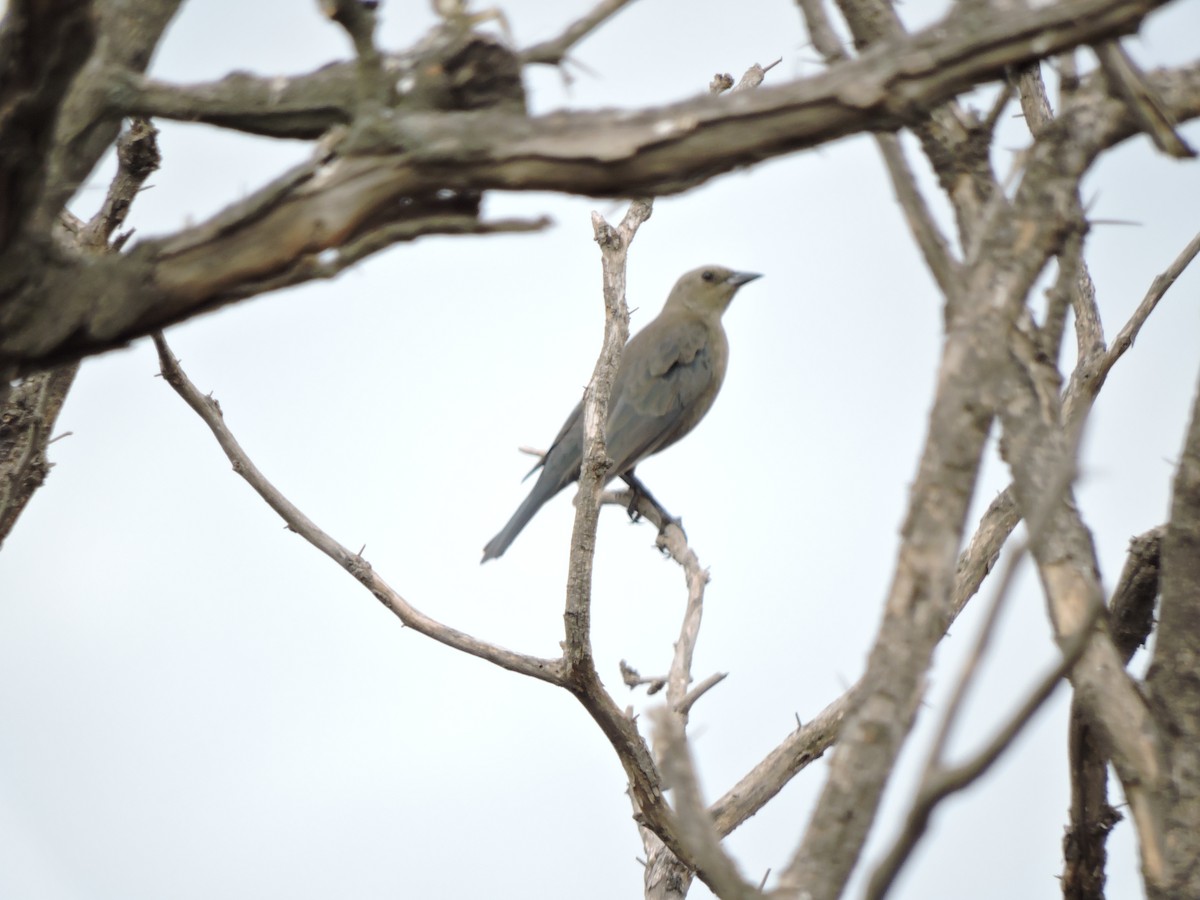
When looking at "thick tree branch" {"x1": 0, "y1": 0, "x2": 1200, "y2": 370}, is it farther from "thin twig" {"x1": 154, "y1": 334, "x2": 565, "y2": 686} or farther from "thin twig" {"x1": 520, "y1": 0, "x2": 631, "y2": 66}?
"thin twig" {"x1": 154, "y1": 334, "x2": 565, "y2": 686}

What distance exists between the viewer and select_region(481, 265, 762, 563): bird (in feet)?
25.8

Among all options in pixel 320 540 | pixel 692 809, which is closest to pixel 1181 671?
pixel 692 809

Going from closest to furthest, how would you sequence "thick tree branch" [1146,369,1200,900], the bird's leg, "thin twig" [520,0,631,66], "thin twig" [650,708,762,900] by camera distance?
"thin twig" [650,708,762,900], "thick tree branch" [1146,369,1200,900], "thin twig" [520,0,631,66], the bird's leg

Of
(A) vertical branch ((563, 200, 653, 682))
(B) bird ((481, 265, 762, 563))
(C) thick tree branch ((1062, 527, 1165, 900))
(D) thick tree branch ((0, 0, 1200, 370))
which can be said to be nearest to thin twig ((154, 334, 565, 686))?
(A) vertical branch ((563, 200, 653, 682))

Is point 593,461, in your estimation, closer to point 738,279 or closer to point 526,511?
point 526,511

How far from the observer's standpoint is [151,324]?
229 centimetres

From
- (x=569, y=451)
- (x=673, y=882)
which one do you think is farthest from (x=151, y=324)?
(x=569, y=451)

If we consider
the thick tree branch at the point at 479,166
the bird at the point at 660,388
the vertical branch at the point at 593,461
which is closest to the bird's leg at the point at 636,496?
the bird at the point at 660,388

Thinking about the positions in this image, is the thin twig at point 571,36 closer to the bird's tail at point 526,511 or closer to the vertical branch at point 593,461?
the vertical branch at point 593,461

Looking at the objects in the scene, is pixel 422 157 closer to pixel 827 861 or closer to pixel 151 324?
pixel 151 324

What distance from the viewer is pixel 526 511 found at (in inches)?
309

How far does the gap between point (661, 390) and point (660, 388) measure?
0.02 metres

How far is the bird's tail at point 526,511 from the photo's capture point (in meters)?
7.75

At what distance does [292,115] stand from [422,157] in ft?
1.18
